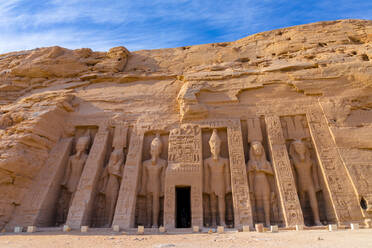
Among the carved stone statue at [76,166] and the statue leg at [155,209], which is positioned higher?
the carved stone statue at [76,166]

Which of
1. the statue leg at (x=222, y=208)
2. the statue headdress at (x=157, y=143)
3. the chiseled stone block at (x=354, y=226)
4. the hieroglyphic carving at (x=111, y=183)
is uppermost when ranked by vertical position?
the statue headdress at (x=157, y=143)

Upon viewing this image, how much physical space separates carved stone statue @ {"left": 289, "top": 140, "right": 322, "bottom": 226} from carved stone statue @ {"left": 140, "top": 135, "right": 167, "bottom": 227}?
161 inches

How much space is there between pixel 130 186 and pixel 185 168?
1.73 meters

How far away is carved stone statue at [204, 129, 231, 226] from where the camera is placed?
8.21m

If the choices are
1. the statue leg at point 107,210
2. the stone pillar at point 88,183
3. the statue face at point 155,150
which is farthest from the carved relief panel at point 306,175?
the stone pillar at point 88,183

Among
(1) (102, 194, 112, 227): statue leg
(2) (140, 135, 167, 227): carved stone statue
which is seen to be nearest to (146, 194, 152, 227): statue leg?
(2) (140, 135, 167, 227): carved stone statue

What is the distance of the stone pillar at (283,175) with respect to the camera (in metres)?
7.44

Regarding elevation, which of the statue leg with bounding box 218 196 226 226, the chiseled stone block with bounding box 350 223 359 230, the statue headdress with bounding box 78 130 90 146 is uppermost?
the statue headdress with bounding box 78 130 90 146

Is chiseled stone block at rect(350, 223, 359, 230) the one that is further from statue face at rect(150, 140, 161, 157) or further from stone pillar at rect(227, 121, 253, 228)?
statue face at rect(150, 140, 161, 157)

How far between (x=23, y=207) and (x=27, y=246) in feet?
13.5

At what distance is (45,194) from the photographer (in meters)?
8.60

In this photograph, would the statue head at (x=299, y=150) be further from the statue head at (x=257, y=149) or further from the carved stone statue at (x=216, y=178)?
the carved stone statue at (x=216, y=178)

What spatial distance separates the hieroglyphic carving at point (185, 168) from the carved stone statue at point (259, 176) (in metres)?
1.58

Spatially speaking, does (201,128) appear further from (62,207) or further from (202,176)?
(62,207)
